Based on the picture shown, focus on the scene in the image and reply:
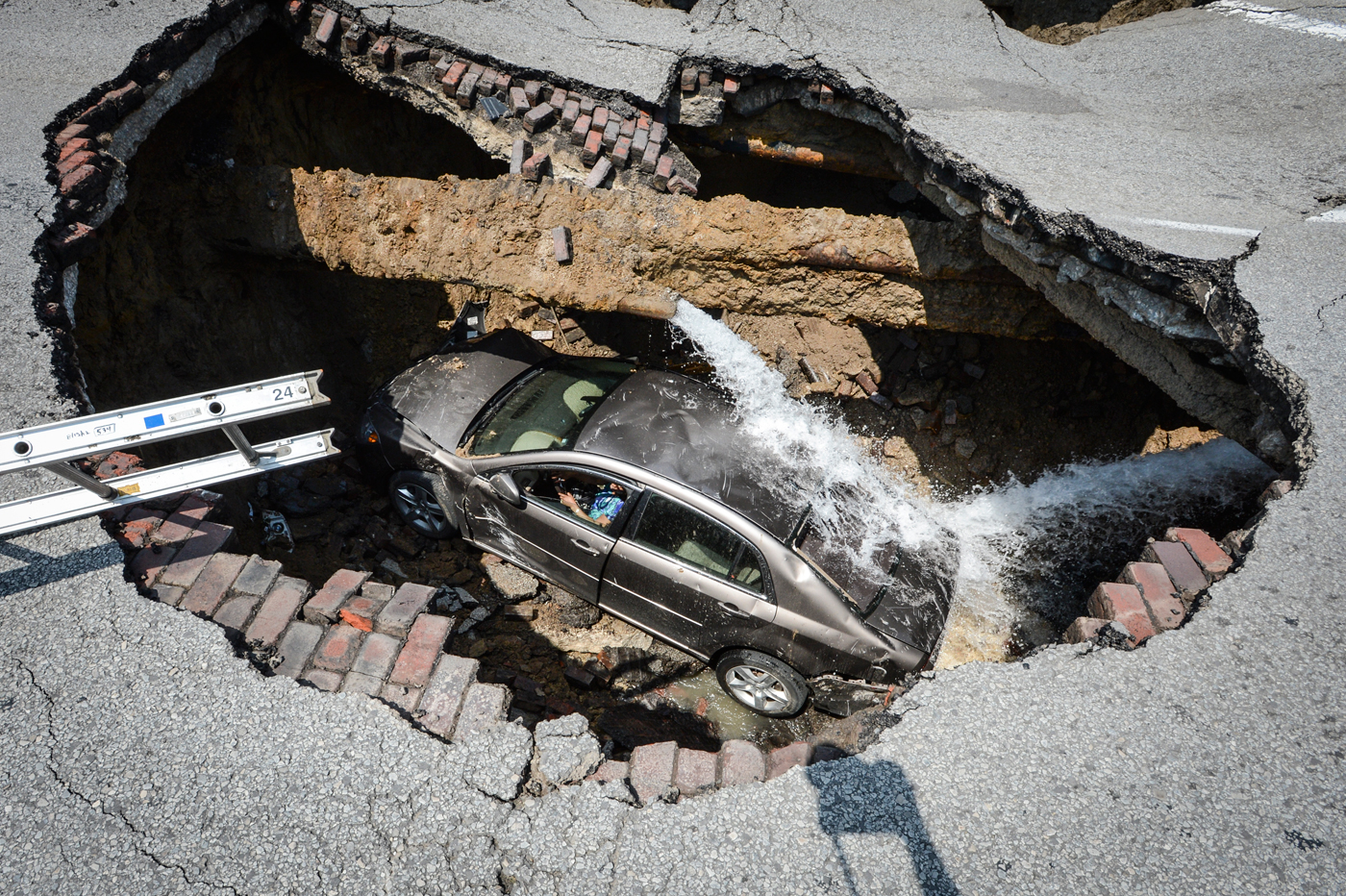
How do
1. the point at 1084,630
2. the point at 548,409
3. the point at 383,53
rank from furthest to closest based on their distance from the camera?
the point at 383,53
the point at 548,409
the point at 1084,630

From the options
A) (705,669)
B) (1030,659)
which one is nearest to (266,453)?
(705,669)

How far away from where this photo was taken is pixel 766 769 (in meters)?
2.53

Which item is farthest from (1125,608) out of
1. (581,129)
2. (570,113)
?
(570,113)

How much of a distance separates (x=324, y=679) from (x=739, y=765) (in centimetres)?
173

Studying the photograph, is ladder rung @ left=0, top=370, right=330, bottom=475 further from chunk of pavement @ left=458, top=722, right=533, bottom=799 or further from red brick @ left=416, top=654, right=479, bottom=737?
chunk of pavement @ left=458, top=722, right=533, bottom=799

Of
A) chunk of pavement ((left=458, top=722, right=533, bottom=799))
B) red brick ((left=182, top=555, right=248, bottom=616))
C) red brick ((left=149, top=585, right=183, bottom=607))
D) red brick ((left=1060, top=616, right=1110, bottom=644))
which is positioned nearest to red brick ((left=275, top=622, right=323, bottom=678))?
red brick ((left=182, top=555, right=248, bottom=616))

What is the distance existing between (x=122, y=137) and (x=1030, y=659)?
A: 6.13 meters

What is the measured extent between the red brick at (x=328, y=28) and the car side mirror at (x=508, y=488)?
395 centimetres

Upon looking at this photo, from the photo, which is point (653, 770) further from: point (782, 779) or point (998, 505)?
point (998, 505)

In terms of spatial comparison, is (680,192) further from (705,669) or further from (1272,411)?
(1272,411)

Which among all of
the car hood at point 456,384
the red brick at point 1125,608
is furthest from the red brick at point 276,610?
the red brick at point 1125,608

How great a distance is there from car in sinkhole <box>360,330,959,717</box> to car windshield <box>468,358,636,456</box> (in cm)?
1

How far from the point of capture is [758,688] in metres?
4.01

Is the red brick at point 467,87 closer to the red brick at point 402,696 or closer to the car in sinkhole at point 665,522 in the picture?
the car in sinkhole at point 665,522
